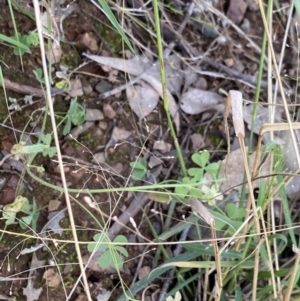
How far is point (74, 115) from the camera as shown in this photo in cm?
119

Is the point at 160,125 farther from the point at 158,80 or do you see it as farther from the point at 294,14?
the point at 294,14

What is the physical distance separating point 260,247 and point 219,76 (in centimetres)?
52

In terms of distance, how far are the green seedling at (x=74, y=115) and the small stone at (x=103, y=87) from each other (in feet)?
0.25

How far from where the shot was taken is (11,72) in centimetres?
117

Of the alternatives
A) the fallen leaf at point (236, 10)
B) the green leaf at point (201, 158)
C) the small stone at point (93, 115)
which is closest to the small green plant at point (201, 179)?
the green leaf at point (201, 158)

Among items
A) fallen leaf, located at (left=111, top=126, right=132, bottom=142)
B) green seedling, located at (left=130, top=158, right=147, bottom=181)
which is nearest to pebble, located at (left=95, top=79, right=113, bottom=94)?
fallen leaf, located at (left=111, top=126, right=132, bottom=142)

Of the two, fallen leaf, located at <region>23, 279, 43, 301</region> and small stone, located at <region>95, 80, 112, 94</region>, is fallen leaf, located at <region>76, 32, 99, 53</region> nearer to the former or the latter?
small stone, located at <region>95, 80, 112, 94</region>

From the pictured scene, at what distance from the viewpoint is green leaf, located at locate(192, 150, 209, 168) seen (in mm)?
1216

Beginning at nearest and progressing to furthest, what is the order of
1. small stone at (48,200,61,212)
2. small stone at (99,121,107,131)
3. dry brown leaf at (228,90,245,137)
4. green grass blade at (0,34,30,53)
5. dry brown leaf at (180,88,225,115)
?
dry brown leaf at (228,90,245,137)
green grass blade at (0,34,30,53)
small stone at (48,200,61,212)
small stone at (99,121,107,131)
dry brown leaf at (180,88,225,115)

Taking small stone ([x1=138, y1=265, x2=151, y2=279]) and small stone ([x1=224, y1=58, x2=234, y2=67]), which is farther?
small stone ([x1=224, y1=58, x2=234, y2=67])

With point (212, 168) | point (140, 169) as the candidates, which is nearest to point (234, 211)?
point (212, 168)

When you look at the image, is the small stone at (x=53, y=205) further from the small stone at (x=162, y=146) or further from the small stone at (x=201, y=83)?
the small stone at (x=201, y=83)

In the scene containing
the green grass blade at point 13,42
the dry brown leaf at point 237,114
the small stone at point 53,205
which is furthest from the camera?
the small stone at point 53,205

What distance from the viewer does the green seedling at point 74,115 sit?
3.82 feet
